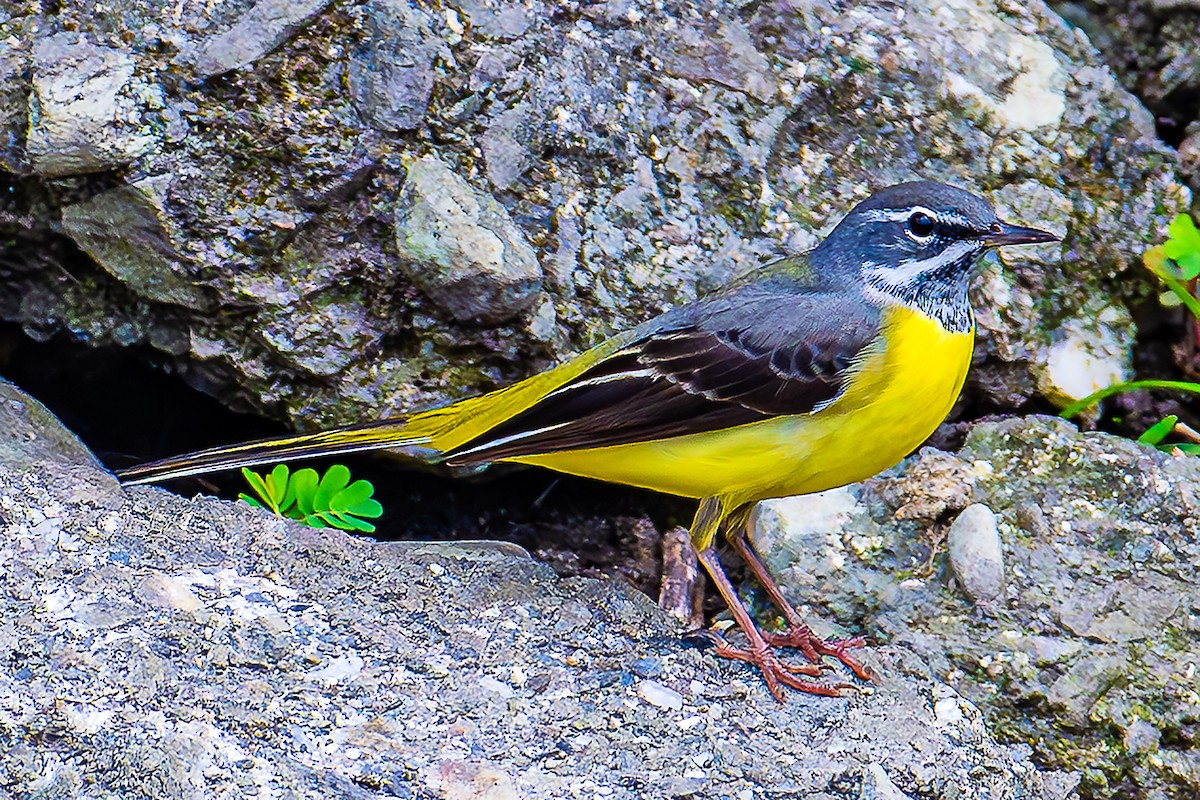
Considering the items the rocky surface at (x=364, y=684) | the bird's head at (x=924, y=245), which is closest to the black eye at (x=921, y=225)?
the bird's head at (x=924, y=245)

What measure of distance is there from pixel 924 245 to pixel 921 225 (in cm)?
6

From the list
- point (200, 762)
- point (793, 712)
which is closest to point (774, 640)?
point (793, 712)

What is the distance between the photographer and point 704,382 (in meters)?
4.00

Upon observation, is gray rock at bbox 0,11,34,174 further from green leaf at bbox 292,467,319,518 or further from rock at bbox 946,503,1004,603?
rock at bbox 946,503,1004,603

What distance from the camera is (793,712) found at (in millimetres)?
3619

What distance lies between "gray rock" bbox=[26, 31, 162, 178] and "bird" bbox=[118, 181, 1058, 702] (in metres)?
1.00

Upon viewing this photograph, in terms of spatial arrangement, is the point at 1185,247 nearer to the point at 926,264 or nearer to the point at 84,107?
the point at 926,264

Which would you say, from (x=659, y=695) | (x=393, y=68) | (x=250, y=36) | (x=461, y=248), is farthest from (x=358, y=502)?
(x=250, y=36)

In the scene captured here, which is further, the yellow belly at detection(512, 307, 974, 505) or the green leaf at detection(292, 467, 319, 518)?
the green leaf at detection(292, 467, 319, 518)

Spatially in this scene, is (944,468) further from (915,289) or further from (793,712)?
(793,712)

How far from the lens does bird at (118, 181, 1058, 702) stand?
153 inches

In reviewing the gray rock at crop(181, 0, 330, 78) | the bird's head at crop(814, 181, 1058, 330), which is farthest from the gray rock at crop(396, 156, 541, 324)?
the bird's head at crop(814, 181, 1058, 330)

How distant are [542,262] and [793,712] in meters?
1.76

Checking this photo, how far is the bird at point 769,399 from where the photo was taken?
3893 millimetres
